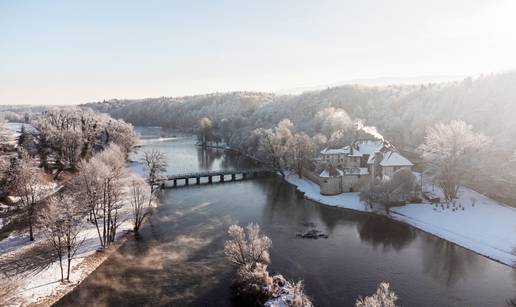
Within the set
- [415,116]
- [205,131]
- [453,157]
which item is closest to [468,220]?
[453,157]

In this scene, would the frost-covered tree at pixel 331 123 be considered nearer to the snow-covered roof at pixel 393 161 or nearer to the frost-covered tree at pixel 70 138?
the snow-covered roof at pixel 393 161

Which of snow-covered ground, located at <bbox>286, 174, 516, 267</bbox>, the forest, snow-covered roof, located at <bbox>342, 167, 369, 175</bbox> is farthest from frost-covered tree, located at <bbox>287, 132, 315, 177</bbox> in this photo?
snow-covered ground, located at <bbox>286, 174, 516, 267</bbox>

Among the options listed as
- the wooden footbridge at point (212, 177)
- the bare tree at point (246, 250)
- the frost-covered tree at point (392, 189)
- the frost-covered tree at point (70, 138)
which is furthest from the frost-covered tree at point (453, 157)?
the frost-covered tree at point (70, 138)

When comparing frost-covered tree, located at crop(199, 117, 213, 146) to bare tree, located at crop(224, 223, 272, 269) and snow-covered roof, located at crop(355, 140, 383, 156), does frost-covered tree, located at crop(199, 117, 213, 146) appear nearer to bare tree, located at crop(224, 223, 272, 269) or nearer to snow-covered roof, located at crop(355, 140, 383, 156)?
snow-covered roof, located at crop(355, 140, 383, 156)

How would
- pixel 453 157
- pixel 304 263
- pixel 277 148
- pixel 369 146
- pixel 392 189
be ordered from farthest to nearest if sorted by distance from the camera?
pixel 277 148 → pixel 369 146 → pixel 453 157 → pixel 392 189 → pixel 304 263

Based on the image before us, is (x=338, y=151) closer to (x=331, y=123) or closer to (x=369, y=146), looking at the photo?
(x=369, y=146)
